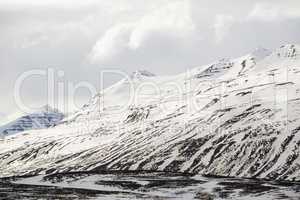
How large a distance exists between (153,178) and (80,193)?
47439mm

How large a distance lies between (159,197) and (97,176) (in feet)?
194

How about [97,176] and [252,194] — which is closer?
[252,194]

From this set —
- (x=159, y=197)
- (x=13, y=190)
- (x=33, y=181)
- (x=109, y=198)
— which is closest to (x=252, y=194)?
(x=159, y=197)

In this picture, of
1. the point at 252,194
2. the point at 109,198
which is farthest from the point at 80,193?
the point at 252,194

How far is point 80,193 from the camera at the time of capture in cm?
14862

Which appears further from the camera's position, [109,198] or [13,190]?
[13,190]

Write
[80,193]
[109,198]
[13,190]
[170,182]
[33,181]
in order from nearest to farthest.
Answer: [109,198], [80,193], [13,190], [170,182], [33,181]

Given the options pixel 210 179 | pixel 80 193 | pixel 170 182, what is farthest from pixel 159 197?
pixel 210 179

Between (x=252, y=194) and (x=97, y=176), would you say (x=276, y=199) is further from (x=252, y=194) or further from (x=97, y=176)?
(x=97, y=176)

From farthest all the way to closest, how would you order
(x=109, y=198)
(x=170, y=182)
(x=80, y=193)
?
(x=170, y=182) < (x=80, y=193) < (x=109, y=198)

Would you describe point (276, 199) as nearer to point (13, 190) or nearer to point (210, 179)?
point (210, 179)

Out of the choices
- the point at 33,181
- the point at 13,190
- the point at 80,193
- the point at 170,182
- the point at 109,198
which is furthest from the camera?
the point at 33,181

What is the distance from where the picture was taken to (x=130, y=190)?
159m

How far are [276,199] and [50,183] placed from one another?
A: 7379 cm
